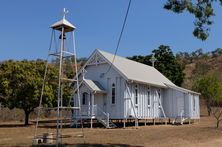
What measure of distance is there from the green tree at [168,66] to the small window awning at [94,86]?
2971cm

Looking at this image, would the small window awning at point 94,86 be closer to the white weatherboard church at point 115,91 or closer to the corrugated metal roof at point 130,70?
the white weatherboard church at point 115,91

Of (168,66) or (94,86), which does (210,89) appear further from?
(94,86)

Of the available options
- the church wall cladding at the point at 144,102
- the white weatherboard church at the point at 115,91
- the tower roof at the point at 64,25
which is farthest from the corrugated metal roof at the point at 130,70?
the tower roof at the point at 64,25

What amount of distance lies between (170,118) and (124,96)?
9.65 meters

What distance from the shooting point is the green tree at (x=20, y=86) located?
1315 inches

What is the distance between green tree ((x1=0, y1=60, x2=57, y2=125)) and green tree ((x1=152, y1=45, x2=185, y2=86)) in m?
30.9

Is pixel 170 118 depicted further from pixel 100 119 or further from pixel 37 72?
pixel 37 72

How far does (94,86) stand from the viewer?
32.5 m

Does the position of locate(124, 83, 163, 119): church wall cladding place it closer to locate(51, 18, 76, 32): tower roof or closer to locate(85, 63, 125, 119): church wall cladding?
locate(85, 63, 125, 119): church wall cladding

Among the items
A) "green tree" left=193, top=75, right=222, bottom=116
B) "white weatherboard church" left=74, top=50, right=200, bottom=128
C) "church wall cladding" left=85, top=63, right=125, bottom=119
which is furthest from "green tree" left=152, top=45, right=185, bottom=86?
"church wall cladding" left=85, top=63, right=125, bottom=119

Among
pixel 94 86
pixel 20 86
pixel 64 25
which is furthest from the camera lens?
pixel 20 86

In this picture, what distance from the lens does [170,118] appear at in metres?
39.6

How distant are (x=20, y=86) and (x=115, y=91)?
930 cm

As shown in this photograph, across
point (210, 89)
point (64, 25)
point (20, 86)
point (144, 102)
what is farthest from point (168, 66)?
point (64, 25)
